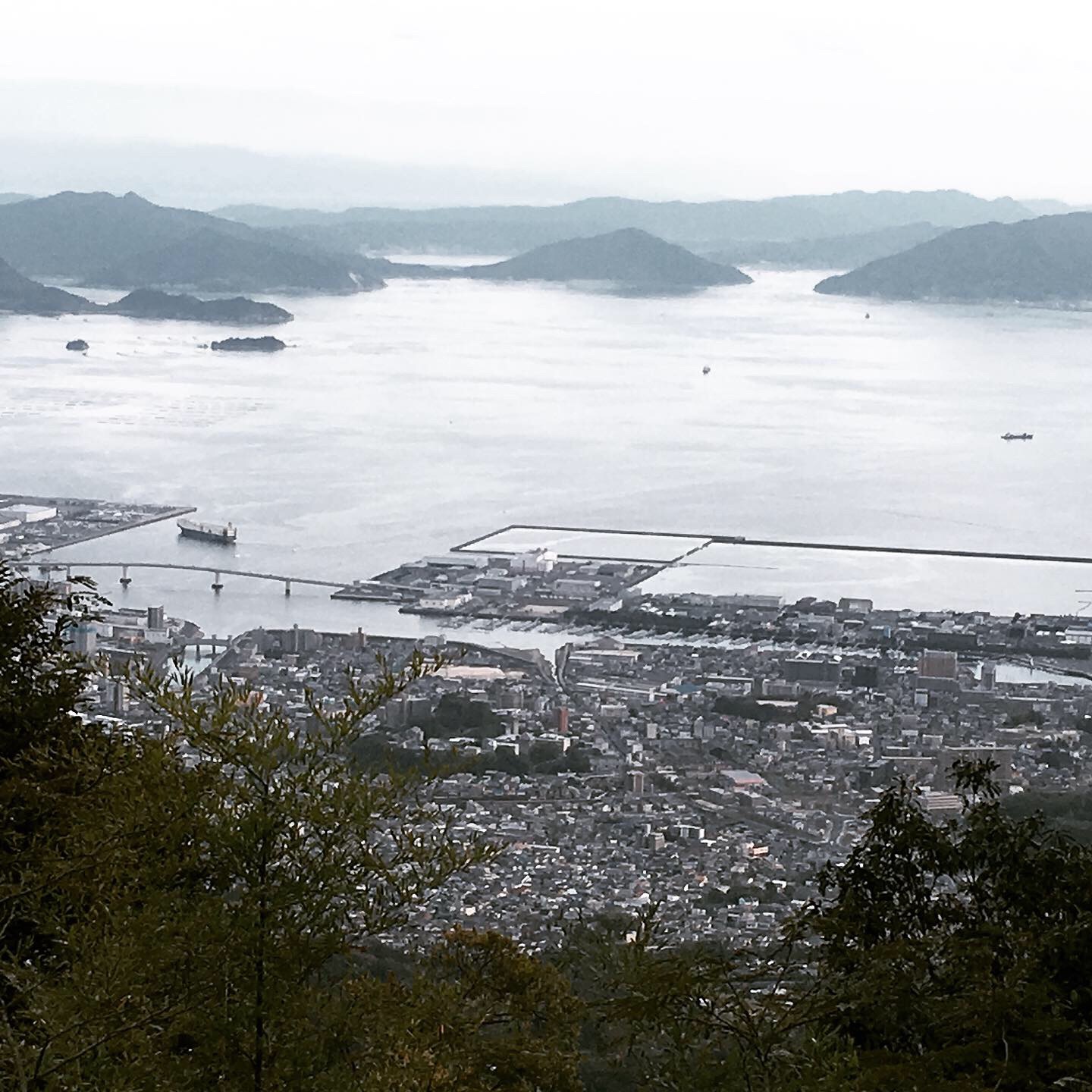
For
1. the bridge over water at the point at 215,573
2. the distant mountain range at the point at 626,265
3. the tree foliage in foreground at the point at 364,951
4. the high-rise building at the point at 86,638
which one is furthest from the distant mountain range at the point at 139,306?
the tree foliage in foreground at the point at 364,951

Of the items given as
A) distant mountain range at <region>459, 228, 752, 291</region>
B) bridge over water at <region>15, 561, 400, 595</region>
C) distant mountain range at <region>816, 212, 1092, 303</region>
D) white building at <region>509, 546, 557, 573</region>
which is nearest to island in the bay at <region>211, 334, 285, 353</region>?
white building at <region>509, 546, 557, 573</region>

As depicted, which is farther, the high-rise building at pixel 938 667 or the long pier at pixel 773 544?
the long pier at pixel 773 544

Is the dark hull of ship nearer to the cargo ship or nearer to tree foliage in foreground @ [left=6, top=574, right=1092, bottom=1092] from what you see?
the cargo ship

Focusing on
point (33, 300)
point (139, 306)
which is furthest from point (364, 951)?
point (139, 306)

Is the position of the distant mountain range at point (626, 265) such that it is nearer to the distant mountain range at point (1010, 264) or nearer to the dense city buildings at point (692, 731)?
the distant mountain range at point (1010, 264)

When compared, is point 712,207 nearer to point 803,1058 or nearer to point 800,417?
point 800,417

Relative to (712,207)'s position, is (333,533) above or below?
below

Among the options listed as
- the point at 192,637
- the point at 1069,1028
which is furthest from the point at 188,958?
the point at 192,637
